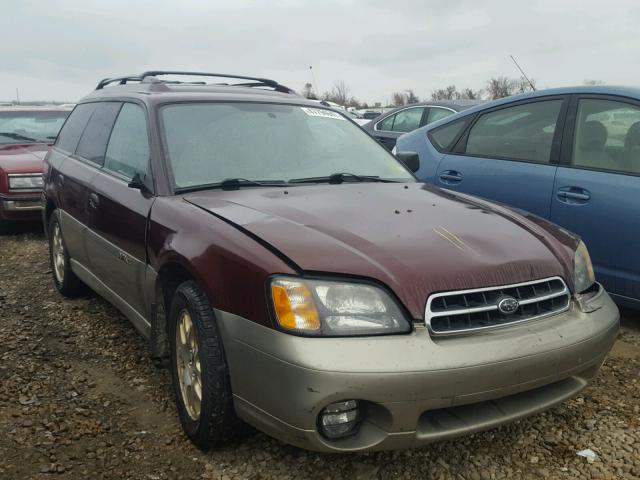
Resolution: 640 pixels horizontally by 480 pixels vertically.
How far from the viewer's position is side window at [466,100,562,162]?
14.1 ft

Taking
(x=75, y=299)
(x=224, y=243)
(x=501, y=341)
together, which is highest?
(x=224, y=243)

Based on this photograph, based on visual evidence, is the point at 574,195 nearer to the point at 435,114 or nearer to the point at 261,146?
the point at 261,146

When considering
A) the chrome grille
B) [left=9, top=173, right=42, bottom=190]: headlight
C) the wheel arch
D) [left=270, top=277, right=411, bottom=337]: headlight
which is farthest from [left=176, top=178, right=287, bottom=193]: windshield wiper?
[left=9, top=173, right=42, bottom=190]: headlight

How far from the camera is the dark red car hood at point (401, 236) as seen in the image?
2254 mm

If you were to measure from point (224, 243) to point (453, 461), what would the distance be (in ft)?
4.19

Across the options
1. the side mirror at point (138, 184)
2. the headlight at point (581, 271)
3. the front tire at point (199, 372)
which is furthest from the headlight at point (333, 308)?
the side mirror at point (138, 184)

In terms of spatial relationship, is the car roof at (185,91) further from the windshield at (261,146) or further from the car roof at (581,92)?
the car roof at (581,92)

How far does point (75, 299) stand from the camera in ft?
15.7

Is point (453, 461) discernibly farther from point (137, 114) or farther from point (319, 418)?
point (137, 114)

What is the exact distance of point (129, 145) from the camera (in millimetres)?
3619

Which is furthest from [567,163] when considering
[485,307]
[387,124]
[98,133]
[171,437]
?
[387,124]

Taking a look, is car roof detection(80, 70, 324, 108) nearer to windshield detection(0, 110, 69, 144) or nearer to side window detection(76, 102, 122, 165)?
side window detection(76, 102, 122, 165)

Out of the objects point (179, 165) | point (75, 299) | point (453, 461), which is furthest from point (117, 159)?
point (453, 461)

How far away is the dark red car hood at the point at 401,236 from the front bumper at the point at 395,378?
0.64ft
